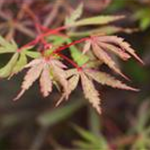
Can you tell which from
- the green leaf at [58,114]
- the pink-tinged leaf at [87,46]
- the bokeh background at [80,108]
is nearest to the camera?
the pink-tinged leaf at [87,46]

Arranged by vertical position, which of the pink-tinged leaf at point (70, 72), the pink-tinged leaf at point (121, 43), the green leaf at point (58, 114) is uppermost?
the green leaf at point (58, 114)

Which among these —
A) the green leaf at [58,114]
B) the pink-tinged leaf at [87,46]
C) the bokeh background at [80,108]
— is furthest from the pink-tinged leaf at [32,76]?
the green leaf at [58,114]

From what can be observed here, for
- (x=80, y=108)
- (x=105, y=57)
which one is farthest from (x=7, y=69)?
(x=80, y=108)

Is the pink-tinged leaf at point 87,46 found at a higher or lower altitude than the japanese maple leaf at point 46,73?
higher

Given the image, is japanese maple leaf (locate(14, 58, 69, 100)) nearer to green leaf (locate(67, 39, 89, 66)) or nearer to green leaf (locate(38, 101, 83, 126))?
green leaf (locate(67, 39, 89, 66))

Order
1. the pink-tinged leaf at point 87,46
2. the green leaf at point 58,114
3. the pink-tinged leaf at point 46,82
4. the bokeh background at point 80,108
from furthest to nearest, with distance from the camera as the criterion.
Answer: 1. the green leaf at point 58,114
2. the bokeh background at point 80,108
3. the pink-tinged leaf at point 87,46
4. the pink-tinged leaf at point 46,82

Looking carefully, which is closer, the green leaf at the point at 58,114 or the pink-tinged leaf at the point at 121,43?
the pink-tinged leaf at the point at 121,43

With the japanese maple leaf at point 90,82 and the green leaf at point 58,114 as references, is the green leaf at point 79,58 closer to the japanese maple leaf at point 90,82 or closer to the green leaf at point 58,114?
the japanese maple leaf at point 90,82

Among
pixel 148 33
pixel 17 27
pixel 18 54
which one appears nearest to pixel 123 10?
pixel 148 33
